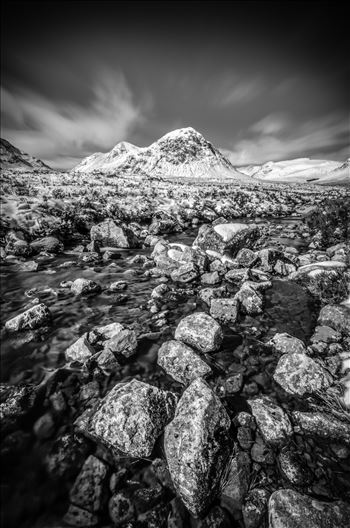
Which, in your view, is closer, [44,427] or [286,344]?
[44,427]

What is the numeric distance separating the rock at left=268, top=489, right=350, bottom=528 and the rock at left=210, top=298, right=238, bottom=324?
14.3 feet

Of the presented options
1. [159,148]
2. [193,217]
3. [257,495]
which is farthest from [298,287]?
[159,148]

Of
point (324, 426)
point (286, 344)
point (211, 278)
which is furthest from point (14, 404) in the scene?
point (211, 278)

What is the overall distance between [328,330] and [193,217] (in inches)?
807

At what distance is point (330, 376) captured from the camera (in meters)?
4.85

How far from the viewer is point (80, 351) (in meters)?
5.72

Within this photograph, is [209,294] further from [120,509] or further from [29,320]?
[120,509]

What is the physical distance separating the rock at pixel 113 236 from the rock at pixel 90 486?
13.0 m

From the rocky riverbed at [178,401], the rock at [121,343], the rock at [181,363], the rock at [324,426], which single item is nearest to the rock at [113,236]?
the rocky riverbed at [178,401]

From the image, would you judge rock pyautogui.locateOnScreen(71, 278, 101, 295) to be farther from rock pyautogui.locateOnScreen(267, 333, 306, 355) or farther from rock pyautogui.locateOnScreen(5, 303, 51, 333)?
rock pyautogui.locateOnScreen(267, 333, 306, 355)

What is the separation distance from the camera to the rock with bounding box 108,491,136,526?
3033mm

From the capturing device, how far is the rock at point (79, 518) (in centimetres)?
298

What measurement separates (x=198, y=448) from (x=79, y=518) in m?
1.76

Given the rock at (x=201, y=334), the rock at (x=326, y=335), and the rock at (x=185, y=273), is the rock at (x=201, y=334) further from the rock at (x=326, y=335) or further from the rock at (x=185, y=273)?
the rock at (x=185, y=273)
